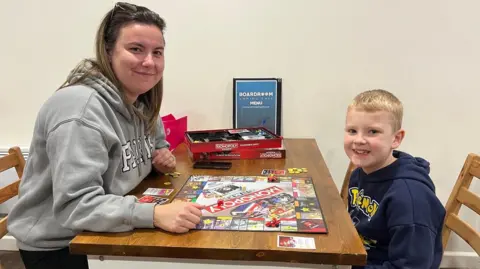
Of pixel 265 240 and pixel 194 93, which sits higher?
pixel 194 93

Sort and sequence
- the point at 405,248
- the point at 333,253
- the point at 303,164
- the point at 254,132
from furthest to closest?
1. the point at 254,132
2. the point at 303,164
3. the point at 405,248
4. the point at 333,253

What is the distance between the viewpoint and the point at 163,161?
51.4 inches

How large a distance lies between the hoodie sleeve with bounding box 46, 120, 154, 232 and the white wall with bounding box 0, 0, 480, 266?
1.04 metres

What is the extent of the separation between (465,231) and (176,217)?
1.06 metres

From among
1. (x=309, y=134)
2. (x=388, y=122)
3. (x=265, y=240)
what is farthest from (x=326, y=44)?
(x=265, y=240)

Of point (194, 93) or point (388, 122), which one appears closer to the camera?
point (388, 122)

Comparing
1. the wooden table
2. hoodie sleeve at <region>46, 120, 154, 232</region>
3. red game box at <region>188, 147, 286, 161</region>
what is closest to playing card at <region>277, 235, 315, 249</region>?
the wooden table

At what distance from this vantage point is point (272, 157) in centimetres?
154

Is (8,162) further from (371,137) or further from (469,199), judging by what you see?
(469,199)

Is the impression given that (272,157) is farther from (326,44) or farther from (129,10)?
(129,10)

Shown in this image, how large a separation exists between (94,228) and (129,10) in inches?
24.6

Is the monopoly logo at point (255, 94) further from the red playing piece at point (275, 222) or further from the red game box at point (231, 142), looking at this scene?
the red playing piece at point (275, 222)

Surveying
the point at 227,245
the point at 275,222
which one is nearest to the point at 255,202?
the point at 275,222

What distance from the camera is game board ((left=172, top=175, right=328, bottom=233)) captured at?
3.00 ft
